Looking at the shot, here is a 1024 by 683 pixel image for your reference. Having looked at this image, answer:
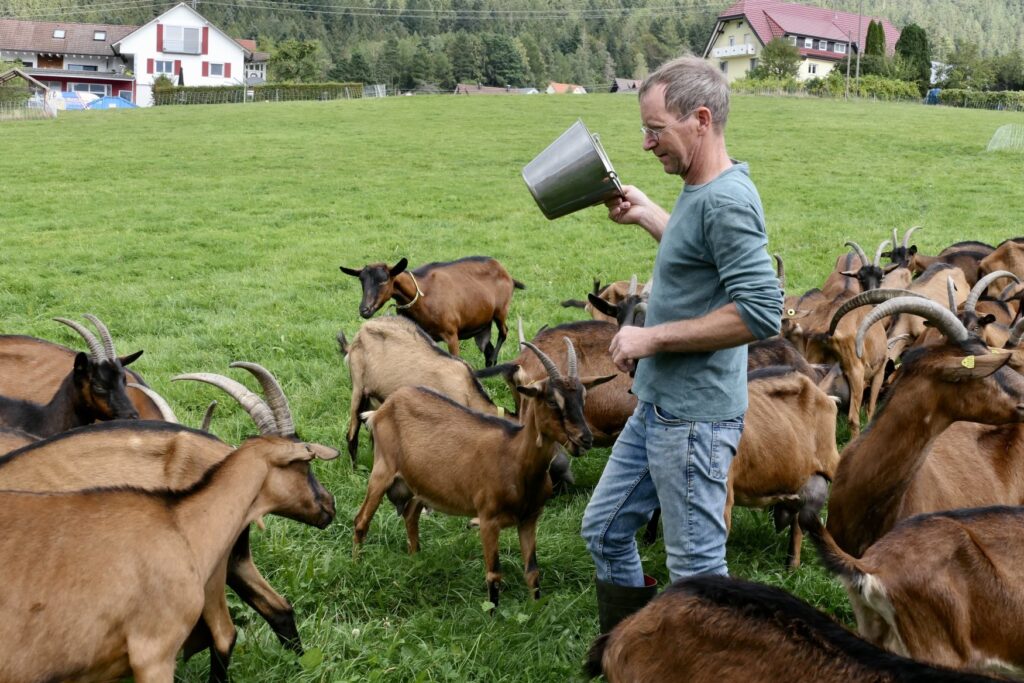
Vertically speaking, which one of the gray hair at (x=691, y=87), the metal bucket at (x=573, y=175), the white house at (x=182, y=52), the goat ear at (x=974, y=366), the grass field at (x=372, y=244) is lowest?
the grass field at (x=372, y=244)

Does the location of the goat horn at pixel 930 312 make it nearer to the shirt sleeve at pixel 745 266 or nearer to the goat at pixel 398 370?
the shirt sleeve at pixel 745 266

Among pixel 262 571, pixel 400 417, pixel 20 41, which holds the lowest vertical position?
pixel 262 571

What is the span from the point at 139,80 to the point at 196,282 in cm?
6774

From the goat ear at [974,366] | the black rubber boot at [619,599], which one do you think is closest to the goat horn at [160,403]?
the black rubber boot at [619,599]

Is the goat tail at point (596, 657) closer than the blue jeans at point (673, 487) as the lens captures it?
Yes

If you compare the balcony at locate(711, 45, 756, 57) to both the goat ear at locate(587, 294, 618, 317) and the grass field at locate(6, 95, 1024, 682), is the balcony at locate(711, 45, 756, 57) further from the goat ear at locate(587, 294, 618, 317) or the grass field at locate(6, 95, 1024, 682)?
the goat ear at locate(587, 294, 618, 317)

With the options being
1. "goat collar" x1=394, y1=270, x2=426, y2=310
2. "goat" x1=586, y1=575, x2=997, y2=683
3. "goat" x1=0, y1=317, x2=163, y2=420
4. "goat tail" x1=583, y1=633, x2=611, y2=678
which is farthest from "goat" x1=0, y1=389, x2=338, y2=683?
"goat collar" x1=394, y1=270, x2=426, y2=310

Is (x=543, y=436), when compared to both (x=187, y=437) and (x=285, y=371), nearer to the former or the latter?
(x=187, y=437)

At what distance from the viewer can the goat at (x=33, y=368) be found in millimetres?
7113

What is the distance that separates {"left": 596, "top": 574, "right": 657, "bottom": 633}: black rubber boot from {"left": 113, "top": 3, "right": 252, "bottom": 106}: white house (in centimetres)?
7241

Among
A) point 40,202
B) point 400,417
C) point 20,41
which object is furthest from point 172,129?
point 20,41

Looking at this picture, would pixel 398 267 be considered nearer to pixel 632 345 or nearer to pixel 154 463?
pixel 154 463

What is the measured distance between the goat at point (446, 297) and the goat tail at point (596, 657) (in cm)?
662

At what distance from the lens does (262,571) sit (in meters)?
5.28
